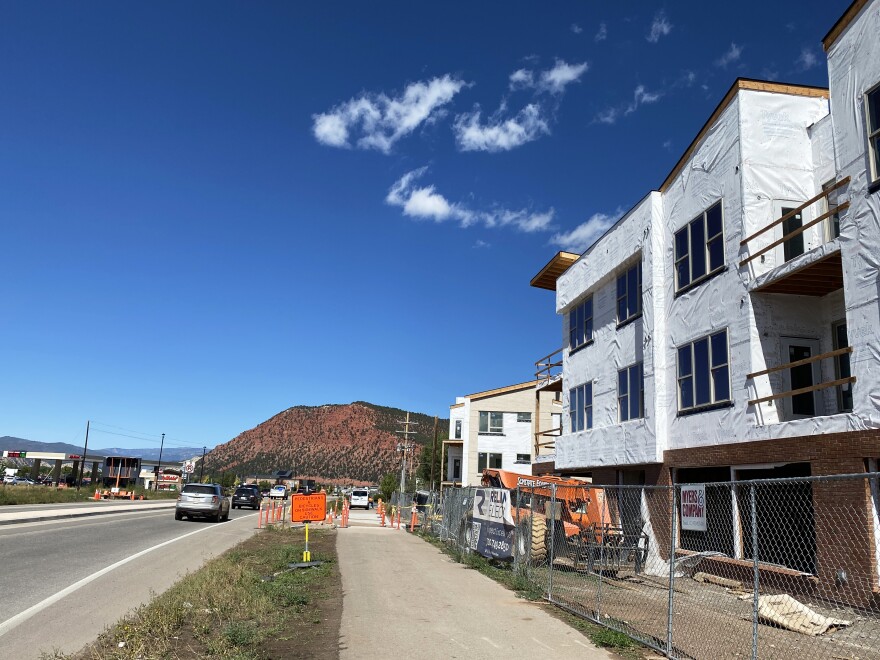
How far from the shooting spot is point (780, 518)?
15211 millimetres

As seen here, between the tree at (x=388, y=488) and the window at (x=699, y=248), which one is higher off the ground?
the window at (x=699, y=248)

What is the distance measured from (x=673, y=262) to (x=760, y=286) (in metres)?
3.99

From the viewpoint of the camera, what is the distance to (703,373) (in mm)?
16547

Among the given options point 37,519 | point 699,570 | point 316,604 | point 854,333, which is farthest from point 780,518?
point 37,519

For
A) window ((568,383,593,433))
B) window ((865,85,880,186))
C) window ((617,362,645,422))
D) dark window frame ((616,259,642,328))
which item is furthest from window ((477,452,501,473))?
window ((865,85,880,186))

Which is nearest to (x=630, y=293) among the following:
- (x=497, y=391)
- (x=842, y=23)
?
(x=842, y=23)

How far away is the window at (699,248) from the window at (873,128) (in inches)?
167

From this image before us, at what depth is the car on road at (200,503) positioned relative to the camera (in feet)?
96.6

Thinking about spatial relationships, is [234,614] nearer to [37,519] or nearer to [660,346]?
[660,346]

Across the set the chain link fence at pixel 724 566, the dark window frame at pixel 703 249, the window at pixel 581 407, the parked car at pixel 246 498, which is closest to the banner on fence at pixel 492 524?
the chain link fence at pixel 724 566

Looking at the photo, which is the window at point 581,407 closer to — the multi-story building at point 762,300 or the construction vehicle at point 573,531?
the multi-story building at point 762,300

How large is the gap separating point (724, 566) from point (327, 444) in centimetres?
13914

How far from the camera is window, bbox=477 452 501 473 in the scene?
49.4 metres

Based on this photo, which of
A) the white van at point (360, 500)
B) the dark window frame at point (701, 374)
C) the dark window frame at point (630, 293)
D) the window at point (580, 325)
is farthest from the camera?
the white van at point (360, 500)
